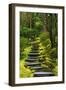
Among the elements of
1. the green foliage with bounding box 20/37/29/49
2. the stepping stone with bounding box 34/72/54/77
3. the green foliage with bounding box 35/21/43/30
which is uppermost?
the green foliage with bounding box 35/21/43/30

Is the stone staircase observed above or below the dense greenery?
below

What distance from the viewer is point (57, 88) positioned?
2428mm

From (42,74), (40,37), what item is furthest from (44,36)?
(42,74)

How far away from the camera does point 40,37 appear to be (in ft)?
7.68

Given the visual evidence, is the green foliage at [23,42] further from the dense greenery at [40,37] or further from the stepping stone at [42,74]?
the stepping stone at [42,74]

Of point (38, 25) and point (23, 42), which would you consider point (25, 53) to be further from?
Result: point (38, 25)

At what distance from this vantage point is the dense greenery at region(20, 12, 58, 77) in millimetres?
2277

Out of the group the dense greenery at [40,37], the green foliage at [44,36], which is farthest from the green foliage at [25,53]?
the green foliage at [44,36]

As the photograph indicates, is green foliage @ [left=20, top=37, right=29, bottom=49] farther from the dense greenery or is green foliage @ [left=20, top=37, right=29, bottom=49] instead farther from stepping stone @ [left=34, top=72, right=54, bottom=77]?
stepping stone @ [left=34, top=72, right=54, bottom=77]

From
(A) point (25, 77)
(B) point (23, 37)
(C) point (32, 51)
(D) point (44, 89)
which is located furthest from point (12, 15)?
(D) point (44, 89)

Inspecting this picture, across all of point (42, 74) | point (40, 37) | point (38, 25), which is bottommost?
point (42, 74)

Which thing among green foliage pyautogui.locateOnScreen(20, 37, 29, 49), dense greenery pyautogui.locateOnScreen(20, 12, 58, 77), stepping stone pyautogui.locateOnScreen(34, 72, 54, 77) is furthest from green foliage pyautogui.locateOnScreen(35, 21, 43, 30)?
stepping stone pyautogui.locateOnScreen(34, 72, 54, 77)

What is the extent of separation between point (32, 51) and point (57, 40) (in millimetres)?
260

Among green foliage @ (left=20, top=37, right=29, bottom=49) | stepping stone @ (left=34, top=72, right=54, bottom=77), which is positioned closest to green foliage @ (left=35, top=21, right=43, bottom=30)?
green foliage @ (left=20, top=37, right=29, bottom=49)
